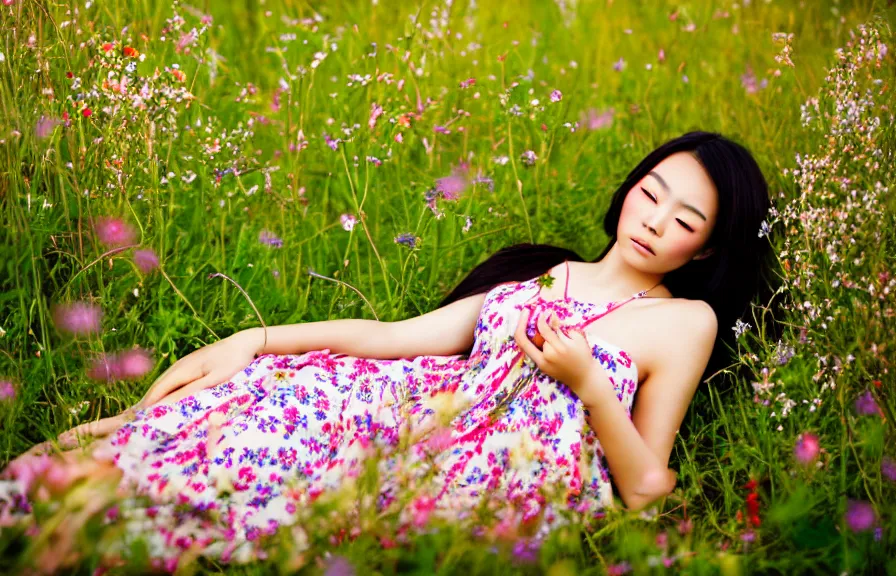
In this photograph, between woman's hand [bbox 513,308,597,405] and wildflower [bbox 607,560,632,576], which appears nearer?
wildflower [bbox 607,560,632,576]

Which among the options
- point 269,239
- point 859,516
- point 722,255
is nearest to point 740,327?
point 722,255

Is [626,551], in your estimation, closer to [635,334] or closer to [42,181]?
[635,334]

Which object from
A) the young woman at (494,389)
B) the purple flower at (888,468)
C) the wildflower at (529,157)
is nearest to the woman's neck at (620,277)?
the young woman at (494,389)

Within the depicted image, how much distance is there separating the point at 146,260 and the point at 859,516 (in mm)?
2066

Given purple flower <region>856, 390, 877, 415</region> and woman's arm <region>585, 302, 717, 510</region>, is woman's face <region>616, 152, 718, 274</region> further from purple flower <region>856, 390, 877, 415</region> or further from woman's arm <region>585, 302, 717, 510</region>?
purple flower <region>856, 390, 877, 415</region>

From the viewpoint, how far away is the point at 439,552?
1.87 metres

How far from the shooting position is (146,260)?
283cm

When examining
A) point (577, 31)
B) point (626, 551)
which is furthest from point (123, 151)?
point (577, 31)

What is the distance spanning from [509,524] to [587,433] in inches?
19.4

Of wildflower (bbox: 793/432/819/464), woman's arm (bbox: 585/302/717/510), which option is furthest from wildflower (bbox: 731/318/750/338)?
wildflower (bbox: 793/432/819/464)

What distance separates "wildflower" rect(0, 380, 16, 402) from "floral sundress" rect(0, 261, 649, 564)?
362 mm

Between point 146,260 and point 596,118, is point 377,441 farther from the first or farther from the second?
point 596,118

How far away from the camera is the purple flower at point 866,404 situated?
217 centimetres

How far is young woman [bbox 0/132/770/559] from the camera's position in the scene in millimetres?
2182
